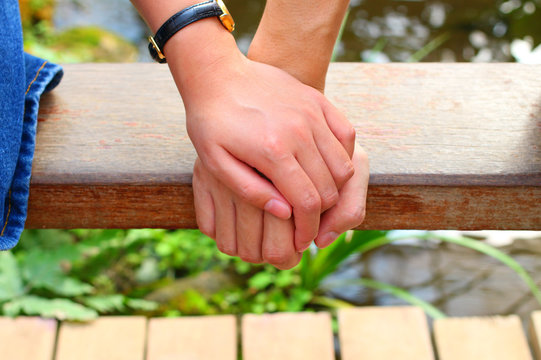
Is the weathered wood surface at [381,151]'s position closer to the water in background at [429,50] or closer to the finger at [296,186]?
the finger at [296,186]

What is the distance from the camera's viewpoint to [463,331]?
1374mm

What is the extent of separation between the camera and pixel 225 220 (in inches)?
29.2

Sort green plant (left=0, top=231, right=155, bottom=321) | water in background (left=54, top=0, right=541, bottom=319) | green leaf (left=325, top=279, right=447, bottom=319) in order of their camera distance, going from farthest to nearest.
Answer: water in background (left=54, top=0, right=541, bottom=319), green leaf (left=325, top=279, right=447, bottom=319), green plant (left=0, top=231, right=155, bottom=321)

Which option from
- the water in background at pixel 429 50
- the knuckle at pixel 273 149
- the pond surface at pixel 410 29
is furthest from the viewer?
the pond surface at pixel 410 29

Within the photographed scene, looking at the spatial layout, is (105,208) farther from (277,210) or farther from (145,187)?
(277,210)

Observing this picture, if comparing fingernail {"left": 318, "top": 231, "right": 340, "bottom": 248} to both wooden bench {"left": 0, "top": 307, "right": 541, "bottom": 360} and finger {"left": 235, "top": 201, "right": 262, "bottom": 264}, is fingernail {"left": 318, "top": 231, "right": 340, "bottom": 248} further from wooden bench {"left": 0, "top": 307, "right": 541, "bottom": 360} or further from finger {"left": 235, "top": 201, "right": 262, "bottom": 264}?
wooden bench {"left": 0, "top": 307, "right": 541, "bottom": 360}

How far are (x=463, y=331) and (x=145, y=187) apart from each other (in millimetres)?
999

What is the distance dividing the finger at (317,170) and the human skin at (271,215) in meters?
0.03

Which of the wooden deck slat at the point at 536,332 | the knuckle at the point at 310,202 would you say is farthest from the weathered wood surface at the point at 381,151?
the wooden deck slat at the point at 536,332

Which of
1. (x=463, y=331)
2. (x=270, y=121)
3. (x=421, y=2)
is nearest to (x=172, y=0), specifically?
(x=270, y=121)

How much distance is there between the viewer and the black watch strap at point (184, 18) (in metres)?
0.73

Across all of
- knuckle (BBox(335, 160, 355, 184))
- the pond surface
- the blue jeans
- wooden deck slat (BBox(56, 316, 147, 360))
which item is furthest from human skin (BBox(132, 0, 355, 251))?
the pond surface

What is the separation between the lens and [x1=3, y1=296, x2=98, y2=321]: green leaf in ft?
4.55

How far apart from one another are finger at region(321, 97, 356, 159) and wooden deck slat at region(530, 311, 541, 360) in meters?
0.94
